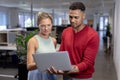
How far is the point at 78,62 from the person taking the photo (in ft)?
5.88

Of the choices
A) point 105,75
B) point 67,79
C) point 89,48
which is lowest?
point 105,75

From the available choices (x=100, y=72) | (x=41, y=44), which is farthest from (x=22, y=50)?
(x=100, y=72)

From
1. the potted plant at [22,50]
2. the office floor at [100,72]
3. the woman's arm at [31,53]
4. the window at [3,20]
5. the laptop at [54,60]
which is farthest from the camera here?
the window at [3,20]

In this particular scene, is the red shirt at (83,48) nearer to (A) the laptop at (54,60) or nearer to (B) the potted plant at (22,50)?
(A) the laptop at (54,60)

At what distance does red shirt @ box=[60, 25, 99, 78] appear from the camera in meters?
1.74

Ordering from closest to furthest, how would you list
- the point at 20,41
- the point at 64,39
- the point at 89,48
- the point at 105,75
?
the point at 89,48 < the point at 64,39 < the point at 20,41 < the point at 105,75

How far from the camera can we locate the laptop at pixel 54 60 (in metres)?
1.72

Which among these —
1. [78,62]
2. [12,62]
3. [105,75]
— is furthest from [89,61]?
[12,62]

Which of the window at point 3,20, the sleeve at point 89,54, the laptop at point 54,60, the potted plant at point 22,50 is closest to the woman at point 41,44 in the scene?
the laptop at point 54,60

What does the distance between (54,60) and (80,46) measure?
250 millimetres

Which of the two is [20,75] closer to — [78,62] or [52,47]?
[52,47]

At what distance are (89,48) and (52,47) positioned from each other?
0.58 m

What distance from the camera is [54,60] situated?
5.74 feet

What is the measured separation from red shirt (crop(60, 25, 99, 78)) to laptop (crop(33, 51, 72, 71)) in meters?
0.10
